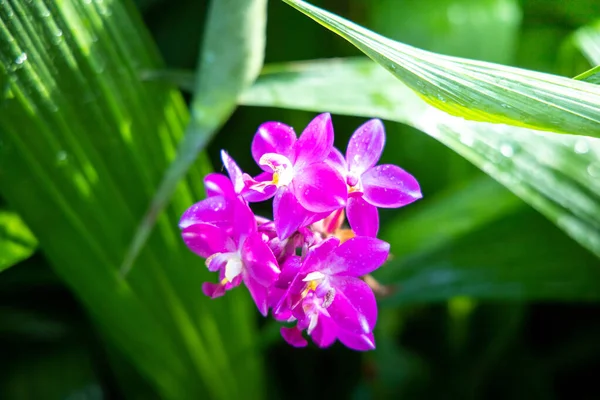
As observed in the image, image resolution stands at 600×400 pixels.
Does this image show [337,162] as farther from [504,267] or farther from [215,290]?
[504,267]

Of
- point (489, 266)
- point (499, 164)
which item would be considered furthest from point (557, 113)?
point (489, 266)


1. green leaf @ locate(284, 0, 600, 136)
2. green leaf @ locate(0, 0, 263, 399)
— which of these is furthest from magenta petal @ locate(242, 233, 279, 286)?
green leaf @ locate(0, 0, 263, 399)

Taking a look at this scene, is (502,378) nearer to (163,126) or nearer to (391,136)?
(391,136)

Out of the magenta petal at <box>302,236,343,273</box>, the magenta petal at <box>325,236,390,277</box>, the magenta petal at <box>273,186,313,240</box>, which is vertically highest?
the magenta petal at <box>273,186,313,240</box>

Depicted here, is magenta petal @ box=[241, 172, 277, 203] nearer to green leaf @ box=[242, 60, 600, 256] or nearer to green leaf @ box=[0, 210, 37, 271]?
green leaf @ box=[242, 60, 600, 256]

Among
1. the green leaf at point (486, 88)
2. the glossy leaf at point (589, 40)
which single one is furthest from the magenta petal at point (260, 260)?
the glossy leaf at point (589, 40)

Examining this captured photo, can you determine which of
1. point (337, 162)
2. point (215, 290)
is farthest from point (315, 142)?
point (215, 290)
